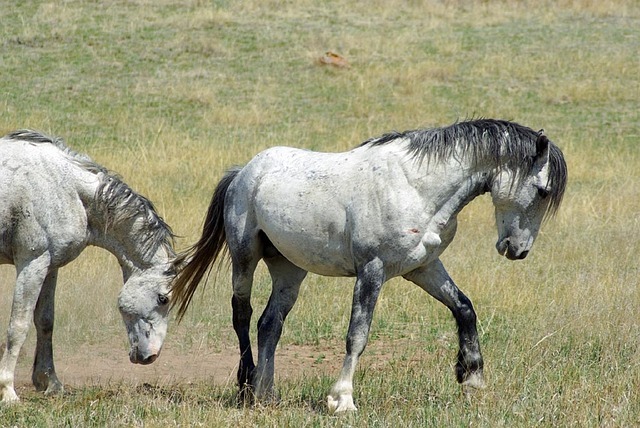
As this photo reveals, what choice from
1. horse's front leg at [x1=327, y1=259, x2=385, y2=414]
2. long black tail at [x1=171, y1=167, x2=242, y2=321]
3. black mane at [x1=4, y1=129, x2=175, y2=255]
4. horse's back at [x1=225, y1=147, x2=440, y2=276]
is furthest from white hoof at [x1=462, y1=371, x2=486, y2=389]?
black mane at [x1=4, y1=129, x2=175, y2=255]

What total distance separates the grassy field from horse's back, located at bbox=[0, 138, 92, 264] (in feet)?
3.18

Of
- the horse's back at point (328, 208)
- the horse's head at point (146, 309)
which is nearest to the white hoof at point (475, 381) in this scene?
the horse's back at point (328, 208)

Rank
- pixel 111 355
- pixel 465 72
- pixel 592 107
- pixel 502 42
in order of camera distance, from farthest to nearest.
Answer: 1. pixel 502 42
2. pixel 465 72
3. pixel 592 107
4. pixel 111 355

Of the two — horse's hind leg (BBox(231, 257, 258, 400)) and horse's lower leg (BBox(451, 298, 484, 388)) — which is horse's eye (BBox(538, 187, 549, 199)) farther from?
horse's hind leg (BBox(231, 257, 258, 400))

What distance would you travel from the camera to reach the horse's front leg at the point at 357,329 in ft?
18.8

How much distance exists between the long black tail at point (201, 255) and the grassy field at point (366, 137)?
638 millimetres

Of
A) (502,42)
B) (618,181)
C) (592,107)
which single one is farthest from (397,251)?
(502,42)

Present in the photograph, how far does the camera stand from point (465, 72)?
21875 mm

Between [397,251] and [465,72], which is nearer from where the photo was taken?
[397,251]

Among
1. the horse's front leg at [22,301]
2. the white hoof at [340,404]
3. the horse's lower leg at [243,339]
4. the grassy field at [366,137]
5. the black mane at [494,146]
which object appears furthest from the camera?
the horse's lower leg at [243,339]

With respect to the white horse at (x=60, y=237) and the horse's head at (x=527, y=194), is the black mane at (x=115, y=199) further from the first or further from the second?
the horse's head at (x=527, y=194)

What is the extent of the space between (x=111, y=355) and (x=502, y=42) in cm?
1836

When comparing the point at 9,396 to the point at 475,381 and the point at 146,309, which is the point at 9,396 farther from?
the point at 475,381

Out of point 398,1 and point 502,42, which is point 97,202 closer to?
point 502,42
